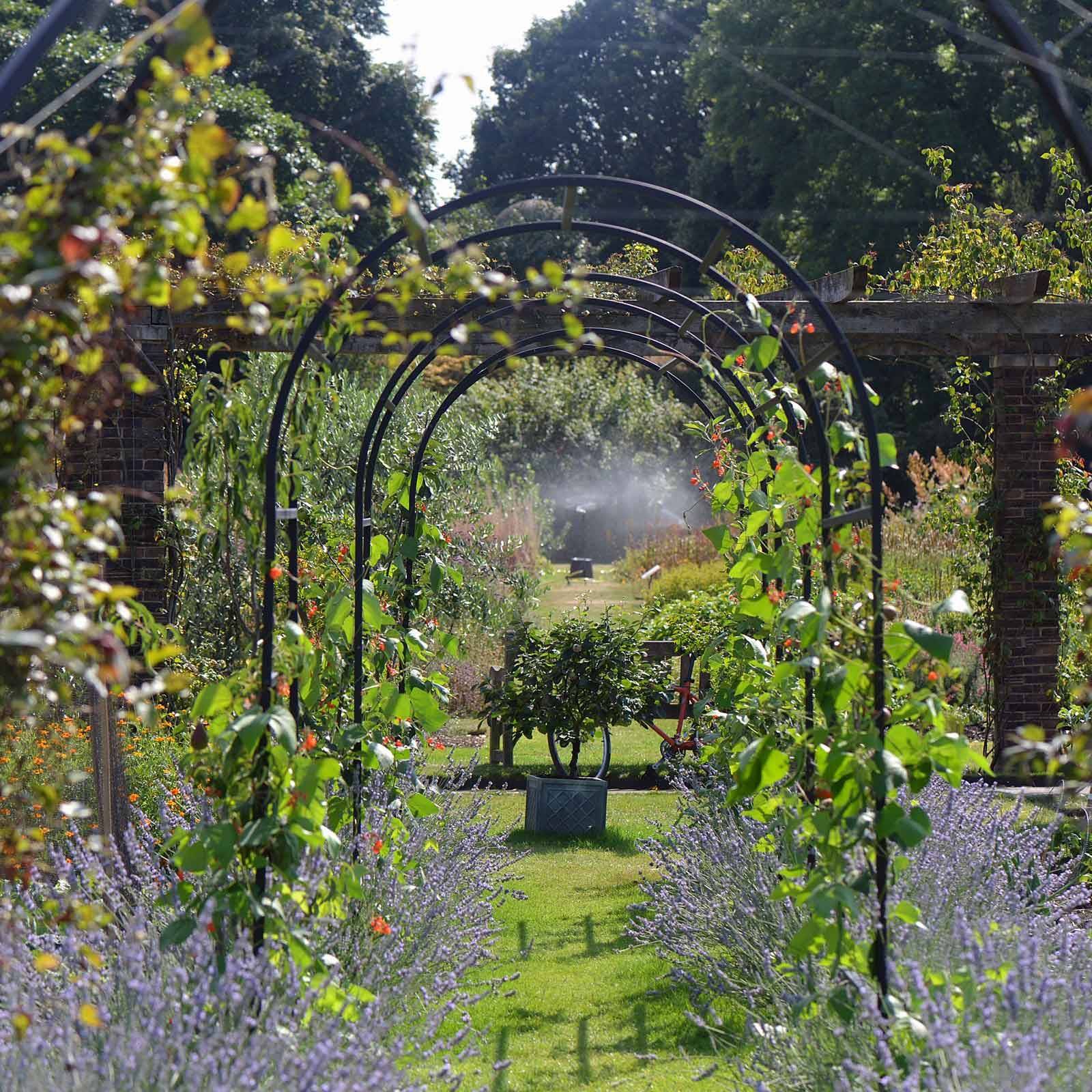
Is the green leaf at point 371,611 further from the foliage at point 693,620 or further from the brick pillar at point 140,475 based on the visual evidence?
the brick pillar at point 140,475

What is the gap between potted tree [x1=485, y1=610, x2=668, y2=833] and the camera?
6703mm

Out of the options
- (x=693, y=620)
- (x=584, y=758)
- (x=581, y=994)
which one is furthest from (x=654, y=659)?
(x=581, y=994)

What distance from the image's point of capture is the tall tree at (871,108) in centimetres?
1705

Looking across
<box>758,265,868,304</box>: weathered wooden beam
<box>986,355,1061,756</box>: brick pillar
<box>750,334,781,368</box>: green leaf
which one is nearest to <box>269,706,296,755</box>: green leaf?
<box>750,334,781,368</box>: green leaf

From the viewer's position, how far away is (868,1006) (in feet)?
7.96

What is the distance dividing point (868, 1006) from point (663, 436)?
19.3 meters

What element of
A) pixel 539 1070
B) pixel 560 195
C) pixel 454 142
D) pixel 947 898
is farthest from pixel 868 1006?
pixel 454 142

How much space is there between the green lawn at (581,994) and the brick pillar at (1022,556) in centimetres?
252

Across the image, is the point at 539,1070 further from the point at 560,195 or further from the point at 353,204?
the point at 560,195

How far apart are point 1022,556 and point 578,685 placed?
2.67 m

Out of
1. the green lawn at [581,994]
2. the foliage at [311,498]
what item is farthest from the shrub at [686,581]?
the green lawn at [581,994]

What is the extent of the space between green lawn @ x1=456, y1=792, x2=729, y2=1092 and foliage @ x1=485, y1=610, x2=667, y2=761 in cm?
63

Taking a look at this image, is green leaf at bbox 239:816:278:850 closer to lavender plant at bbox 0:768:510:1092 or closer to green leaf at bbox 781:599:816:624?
lavender plant at bbox 0:768:510:1092

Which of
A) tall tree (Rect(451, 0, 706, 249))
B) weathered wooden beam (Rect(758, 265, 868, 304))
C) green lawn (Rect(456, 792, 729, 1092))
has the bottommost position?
green lawn (Rect(456, 792, 729, 1092))
